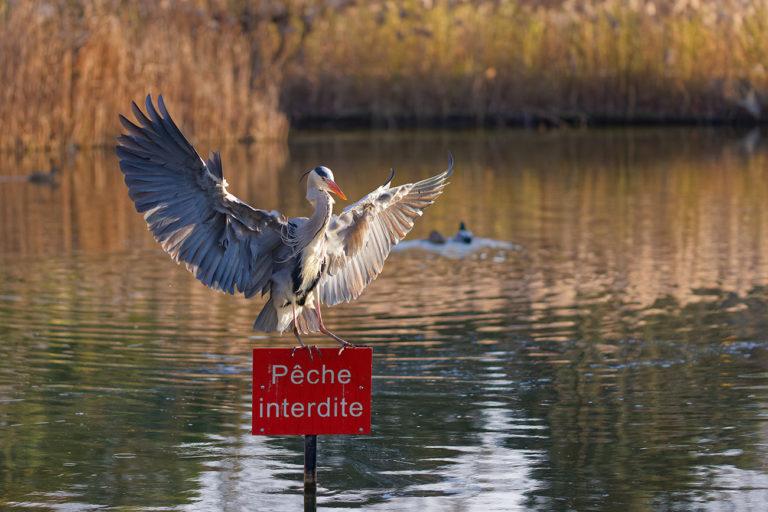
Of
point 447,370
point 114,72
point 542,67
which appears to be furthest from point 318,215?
point 542,67

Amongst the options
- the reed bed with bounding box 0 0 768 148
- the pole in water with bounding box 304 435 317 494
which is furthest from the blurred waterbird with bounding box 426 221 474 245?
the reed bed with bounding box 0 0 768 148

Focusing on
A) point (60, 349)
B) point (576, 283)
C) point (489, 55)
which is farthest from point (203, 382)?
point (489, 55)

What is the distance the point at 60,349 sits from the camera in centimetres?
885

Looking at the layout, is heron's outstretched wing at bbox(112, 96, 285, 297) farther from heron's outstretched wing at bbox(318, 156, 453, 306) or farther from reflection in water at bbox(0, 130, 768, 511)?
reflection in water at bbox(0, 130, 768, 511)

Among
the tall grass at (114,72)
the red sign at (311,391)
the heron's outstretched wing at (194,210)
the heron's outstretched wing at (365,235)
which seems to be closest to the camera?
the red sign at (311,391)

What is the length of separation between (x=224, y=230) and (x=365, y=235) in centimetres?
62

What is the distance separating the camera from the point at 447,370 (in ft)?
27.1

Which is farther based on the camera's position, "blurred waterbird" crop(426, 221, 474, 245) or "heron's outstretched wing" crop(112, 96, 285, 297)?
"blurred waterbird" crop(426, 221, 474, 245)

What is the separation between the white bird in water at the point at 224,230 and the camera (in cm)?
611

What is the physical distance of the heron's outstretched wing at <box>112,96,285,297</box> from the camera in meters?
6.11

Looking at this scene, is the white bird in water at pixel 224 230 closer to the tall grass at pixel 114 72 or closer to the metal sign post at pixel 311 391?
the metal sign post at pixel 311 391

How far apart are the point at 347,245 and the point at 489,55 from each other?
20.9 meters

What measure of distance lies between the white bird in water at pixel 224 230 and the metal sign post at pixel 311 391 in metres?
0.37

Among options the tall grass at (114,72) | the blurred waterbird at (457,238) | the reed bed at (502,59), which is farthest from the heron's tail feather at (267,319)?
the reed bed at (502,59)
